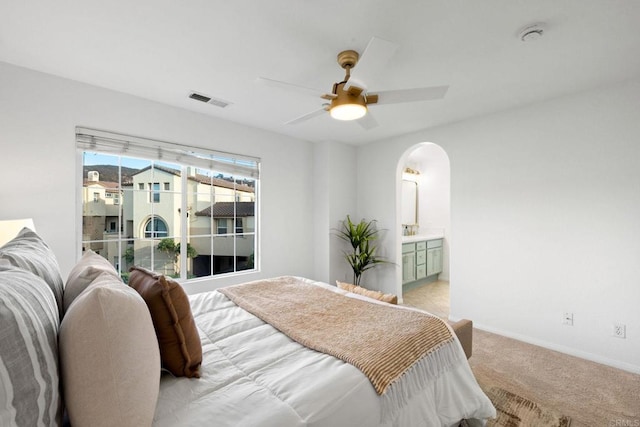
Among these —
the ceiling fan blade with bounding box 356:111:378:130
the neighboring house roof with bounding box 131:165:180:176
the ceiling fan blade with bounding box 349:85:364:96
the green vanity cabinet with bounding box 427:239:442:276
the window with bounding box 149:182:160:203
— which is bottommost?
the green vanity cabinet with bounding box 427:239:442:276

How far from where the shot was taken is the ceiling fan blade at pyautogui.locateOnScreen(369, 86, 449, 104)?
181 cm

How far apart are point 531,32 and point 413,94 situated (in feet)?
2.69

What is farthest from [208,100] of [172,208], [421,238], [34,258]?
[421,238]

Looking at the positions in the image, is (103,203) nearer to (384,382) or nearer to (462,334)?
(384,382)

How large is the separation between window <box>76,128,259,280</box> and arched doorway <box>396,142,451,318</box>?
2.45 metres

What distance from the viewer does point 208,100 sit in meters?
2.94

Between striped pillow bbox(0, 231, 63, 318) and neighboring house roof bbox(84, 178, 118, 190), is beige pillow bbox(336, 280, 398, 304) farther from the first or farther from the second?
neighboring house roof bbox(84, 178, 118, 190)

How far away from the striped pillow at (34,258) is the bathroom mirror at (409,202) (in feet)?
17.7

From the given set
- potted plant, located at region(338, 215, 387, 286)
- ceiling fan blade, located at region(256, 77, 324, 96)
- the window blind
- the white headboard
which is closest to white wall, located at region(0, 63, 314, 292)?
the window blind

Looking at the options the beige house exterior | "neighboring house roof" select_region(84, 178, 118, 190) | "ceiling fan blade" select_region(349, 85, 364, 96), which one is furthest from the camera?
the beige house exterior

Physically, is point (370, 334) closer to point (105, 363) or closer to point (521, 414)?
point (105, 363)

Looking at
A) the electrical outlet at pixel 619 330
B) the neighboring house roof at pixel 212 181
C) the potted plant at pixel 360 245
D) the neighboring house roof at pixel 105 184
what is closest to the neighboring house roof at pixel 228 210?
the neighboring house roof at pixel 212 181

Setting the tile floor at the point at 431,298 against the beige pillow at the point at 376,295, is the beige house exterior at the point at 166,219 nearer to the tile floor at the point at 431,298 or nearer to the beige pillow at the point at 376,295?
→ the beige pillow at the point at 376,295

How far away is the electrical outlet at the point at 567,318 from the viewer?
9.05 feet
